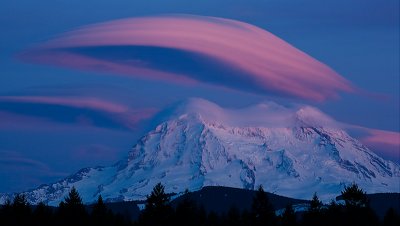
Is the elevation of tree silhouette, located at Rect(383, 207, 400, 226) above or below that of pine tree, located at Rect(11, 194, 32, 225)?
below

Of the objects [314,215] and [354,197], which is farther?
[314,215]

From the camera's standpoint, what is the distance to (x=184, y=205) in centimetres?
11806

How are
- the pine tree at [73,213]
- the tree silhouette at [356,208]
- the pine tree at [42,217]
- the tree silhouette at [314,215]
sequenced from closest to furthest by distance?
the tree silhouette at [356,208] < the pine tree at [73,213] < the pine tree at [42,217] < the tree silhouette at [314,215]

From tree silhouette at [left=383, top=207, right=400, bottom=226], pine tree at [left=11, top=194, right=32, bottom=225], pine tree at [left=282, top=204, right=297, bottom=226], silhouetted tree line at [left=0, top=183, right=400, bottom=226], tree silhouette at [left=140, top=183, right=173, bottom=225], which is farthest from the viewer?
tree silhouette at [left=383, top=207, right=400, bottom=226]

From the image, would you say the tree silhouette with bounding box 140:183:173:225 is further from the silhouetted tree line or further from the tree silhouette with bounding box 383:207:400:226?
the tree silhouette with bounding box 383:207:400:226

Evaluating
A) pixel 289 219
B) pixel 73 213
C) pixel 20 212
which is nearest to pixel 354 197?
pixel 289 219

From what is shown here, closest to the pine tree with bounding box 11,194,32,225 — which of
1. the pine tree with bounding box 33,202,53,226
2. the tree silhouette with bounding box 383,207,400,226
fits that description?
the pine tree with bounding box 33,202,53,226

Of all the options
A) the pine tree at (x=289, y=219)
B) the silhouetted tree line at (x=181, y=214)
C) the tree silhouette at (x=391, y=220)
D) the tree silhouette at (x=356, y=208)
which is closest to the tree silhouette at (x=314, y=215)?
the silhouetted tree line at (x=181, y=214)

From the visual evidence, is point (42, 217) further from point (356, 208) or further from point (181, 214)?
point (356, 208)

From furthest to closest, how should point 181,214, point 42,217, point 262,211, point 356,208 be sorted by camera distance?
point 42,217 → point 181,214 → point 356,208 → point 262,211

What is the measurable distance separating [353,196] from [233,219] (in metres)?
23.7

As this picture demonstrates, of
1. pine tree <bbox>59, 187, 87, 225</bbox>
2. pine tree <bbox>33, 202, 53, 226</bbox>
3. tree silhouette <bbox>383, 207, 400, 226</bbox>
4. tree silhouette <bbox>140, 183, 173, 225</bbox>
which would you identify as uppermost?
pine tree <bbox>33, 202, 53, 226</bbox>

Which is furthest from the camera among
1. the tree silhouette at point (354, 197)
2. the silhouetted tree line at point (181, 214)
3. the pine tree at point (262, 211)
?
the tree silhouette at point (354, 197)

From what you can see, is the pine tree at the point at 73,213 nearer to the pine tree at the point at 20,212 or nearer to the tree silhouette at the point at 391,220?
the pine tree at the point at 20,212
